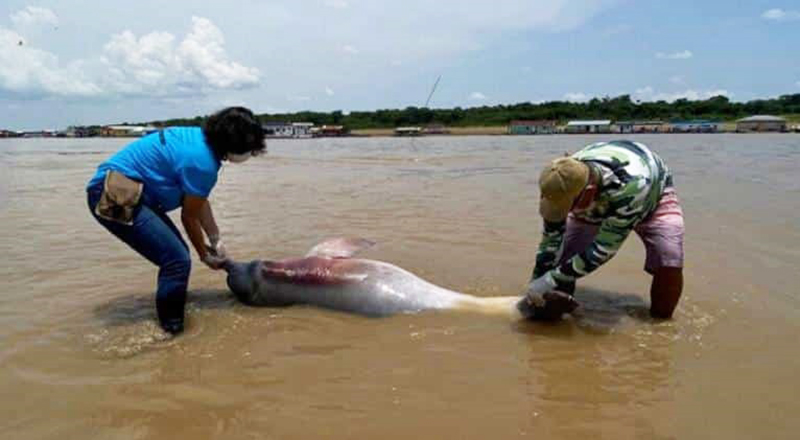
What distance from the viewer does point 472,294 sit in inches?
228

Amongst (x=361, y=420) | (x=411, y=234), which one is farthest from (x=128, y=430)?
(x=411, y=234)

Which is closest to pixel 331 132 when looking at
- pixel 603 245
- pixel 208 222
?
pixel 208 222

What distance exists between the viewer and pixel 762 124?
244 ft

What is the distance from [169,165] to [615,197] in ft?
10.8

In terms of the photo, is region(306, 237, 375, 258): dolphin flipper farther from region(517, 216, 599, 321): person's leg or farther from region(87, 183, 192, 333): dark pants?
region(517, 216, 599, 321): person's leg

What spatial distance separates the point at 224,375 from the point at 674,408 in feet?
8.77

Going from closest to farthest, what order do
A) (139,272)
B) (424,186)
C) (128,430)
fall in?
1. (128,430)
2. (139,272)
3. (424,186)

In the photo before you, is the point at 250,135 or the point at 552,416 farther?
the point at 250,135

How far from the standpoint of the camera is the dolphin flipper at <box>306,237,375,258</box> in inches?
243

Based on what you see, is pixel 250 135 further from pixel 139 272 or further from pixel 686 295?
pixel 686 295

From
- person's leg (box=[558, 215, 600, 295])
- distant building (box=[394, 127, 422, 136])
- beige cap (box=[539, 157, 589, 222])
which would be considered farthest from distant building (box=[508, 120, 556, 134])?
beige cap (box=[539, 157, 589, 222])

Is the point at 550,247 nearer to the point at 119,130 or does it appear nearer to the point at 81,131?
the point at 119,130

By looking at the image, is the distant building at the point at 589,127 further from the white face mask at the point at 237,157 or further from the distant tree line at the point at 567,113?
the white face mask at the point at 237,157

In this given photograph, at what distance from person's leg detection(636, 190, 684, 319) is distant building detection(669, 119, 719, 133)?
79.5 metres
